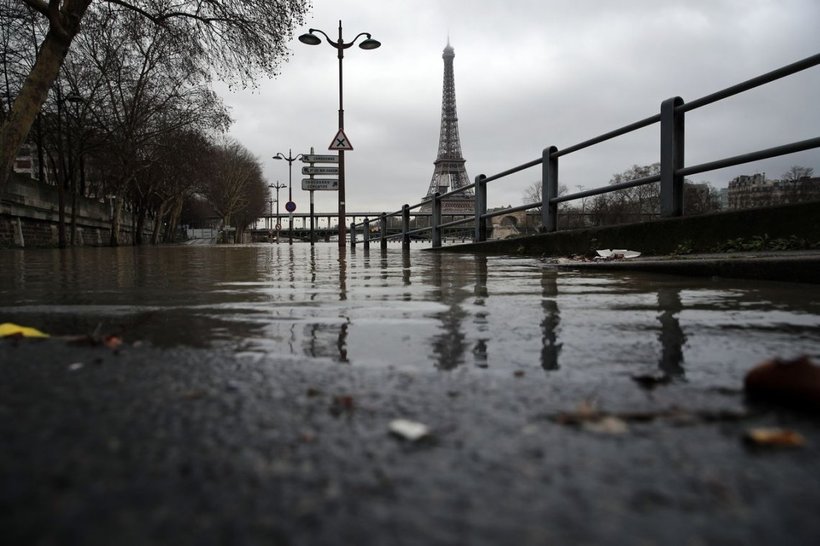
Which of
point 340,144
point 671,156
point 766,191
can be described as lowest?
point 766,191

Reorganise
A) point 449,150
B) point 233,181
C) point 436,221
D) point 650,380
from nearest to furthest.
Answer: point 650,380 → point 436,221 → point 233,181 → point 449,150

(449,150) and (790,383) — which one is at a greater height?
(449,150)

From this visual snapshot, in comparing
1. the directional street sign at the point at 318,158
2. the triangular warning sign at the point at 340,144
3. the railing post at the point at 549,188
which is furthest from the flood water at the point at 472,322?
the directional street sign at the point at 318,158

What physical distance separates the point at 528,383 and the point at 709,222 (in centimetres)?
458

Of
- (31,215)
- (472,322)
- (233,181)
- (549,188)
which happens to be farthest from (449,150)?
(472,322)

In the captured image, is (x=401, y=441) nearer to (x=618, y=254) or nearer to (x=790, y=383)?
(x=790, y=383)

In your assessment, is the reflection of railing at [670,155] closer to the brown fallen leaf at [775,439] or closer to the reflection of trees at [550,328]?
the reflection of trees at [550,328]

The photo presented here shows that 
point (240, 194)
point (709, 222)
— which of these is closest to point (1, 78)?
point (709, 222)

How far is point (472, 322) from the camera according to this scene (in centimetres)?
211

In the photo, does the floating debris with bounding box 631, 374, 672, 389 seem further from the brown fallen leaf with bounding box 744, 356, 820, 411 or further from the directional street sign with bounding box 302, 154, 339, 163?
the directional street sign with bounding box 302, 154, 339, 163

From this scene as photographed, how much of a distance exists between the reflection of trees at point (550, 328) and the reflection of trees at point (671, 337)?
0.25 metres

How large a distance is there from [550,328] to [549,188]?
20.5ft

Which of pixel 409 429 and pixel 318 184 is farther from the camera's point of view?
pixel 318 184

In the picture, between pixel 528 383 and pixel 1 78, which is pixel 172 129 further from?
pixel 528 383
